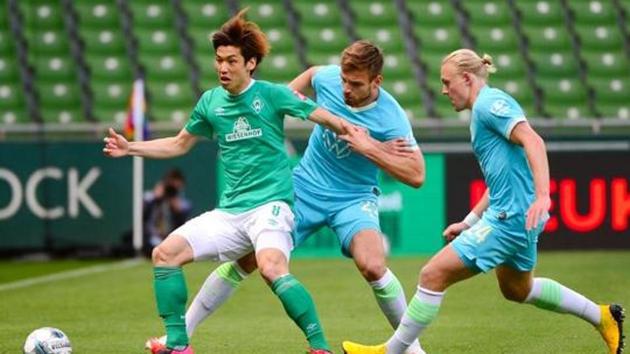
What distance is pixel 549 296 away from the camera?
8555mm

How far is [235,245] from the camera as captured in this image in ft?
27.6

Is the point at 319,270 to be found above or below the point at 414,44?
below

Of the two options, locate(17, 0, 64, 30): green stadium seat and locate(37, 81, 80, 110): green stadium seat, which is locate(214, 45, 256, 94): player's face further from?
locate(17, 0, 64, 30): green stadium seat

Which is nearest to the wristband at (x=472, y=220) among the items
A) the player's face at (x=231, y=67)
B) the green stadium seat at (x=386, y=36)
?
the player's face at (x=231, y=67)

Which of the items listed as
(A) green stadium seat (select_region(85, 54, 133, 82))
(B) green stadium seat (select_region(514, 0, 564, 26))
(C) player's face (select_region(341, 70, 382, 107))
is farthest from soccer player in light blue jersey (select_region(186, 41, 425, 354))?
(B) green stadium seat (select_region(514, 0, 564, 26))

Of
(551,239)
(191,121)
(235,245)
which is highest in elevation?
(191,121)

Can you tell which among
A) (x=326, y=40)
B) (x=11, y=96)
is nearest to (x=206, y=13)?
(x=326, y=40)

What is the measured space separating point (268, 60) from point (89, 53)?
8.35ft

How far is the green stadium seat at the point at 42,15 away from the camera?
20.4m

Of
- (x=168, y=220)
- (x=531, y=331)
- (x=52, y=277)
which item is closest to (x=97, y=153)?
(x=168, y=220)

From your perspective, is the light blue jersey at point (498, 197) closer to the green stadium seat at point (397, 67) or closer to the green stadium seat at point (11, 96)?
the green stadium seat at point (397, 67)

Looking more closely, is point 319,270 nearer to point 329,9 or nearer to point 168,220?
point 168,220

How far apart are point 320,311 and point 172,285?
376cm

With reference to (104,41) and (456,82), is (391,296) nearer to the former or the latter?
(456,82)
